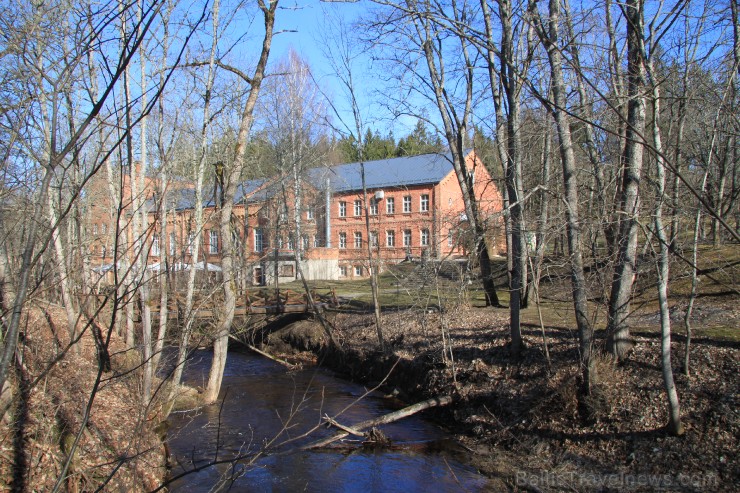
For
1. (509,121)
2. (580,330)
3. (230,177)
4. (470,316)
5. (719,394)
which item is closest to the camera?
(719,394)

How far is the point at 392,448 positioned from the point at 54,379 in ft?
18.8

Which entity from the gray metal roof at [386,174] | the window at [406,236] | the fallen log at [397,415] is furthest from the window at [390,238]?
the fallen log at [397,415]

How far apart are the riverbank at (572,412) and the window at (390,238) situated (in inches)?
1206

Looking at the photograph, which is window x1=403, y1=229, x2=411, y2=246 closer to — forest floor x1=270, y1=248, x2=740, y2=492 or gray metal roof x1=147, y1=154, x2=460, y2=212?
gray metal roof x1=147, y1=154, x2=460, y2=212

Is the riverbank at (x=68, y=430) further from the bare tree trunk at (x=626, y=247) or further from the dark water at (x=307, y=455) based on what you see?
the bare tree trunk at (x=626, y=247)

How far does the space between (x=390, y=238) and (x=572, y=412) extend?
35810 millimetres

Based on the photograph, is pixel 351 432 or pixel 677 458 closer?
pixel 677 458

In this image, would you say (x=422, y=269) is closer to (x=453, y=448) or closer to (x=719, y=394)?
(x=453, y=448)

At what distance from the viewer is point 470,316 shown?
15.7 metres

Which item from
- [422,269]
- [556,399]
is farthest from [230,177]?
[556,399]

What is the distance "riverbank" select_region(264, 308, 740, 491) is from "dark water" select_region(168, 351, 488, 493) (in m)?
0.72

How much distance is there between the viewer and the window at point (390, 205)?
44.9 m

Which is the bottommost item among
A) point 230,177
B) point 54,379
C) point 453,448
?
point 453,448

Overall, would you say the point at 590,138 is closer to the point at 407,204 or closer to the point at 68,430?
the point at 68,430
